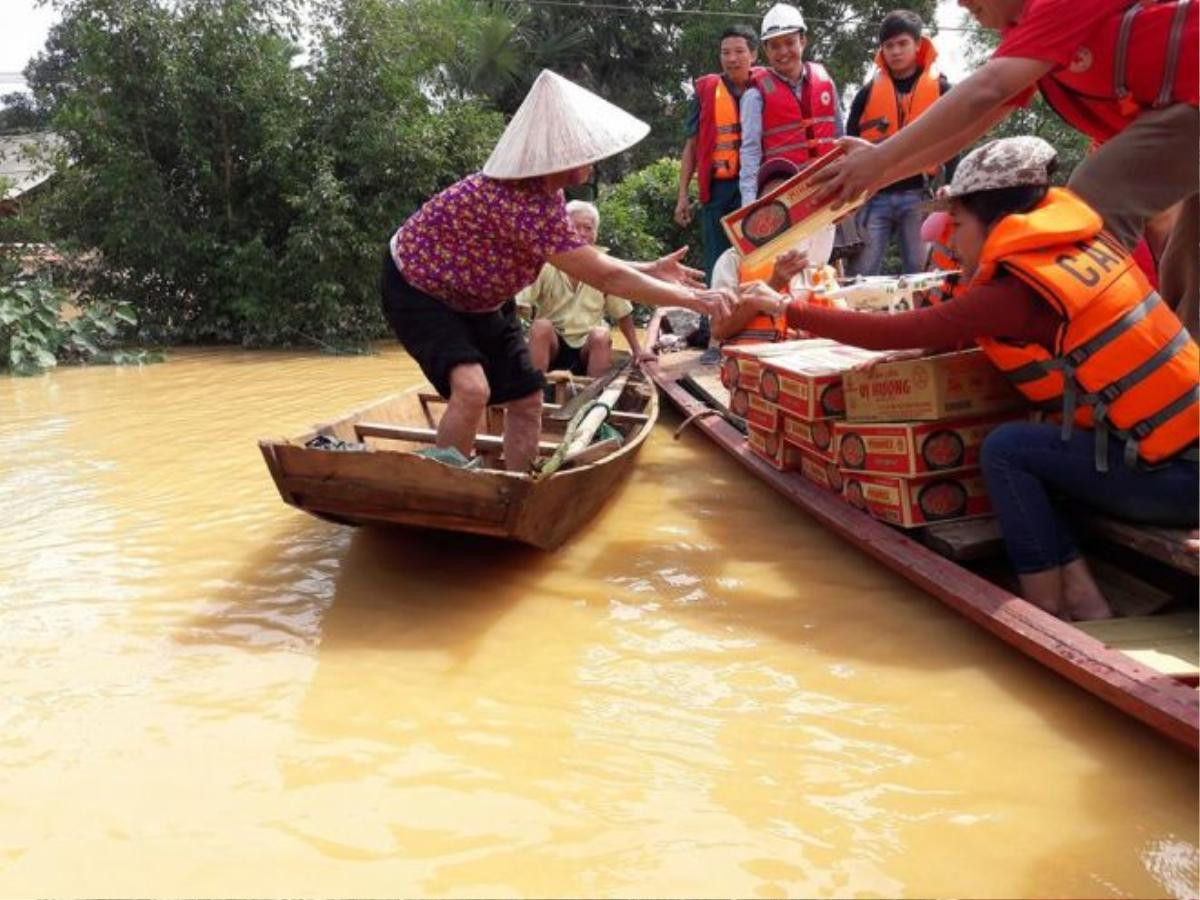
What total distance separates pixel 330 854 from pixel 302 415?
203 inches

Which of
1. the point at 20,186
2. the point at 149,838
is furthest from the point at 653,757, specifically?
the point at 20,186

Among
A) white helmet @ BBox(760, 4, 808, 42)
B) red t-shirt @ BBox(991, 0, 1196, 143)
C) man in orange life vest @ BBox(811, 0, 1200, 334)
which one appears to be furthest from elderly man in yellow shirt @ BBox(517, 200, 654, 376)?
red t-shirt @ BBox(991, 0, 1196, 143)

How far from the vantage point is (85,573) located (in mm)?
3537

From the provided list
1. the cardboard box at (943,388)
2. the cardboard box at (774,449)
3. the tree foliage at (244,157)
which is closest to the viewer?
the cardboard box at (943,388)

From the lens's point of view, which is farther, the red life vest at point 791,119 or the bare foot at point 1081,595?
the red life vest at point 791,119

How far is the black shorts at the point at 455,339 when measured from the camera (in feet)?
11.3

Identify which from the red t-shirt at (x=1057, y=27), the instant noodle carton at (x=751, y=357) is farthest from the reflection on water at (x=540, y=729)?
the red t-shirt at (x=1057, y=27)

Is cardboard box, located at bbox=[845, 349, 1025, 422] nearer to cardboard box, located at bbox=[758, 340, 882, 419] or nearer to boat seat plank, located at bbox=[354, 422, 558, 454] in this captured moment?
cardboard box, located at bbox=[758, 340, 882, 419]

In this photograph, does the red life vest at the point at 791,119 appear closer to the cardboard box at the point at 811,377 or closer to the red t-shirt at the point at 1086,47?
the cardboard box at the point at 811,377

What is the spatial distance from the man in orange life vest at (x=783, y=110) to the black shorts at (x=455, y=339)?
283cm

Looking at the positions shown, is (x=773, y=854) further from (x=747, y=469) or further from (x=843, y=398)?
(x=747, y=469)

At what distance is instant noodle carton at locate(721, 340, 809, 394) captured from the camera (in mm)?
4094

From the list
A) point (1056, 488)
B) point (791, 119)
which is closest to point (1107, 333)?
point (1056, 488)

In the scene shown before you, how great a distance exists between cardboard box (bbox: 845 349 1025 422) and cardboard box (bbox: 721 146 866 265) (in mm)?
641
